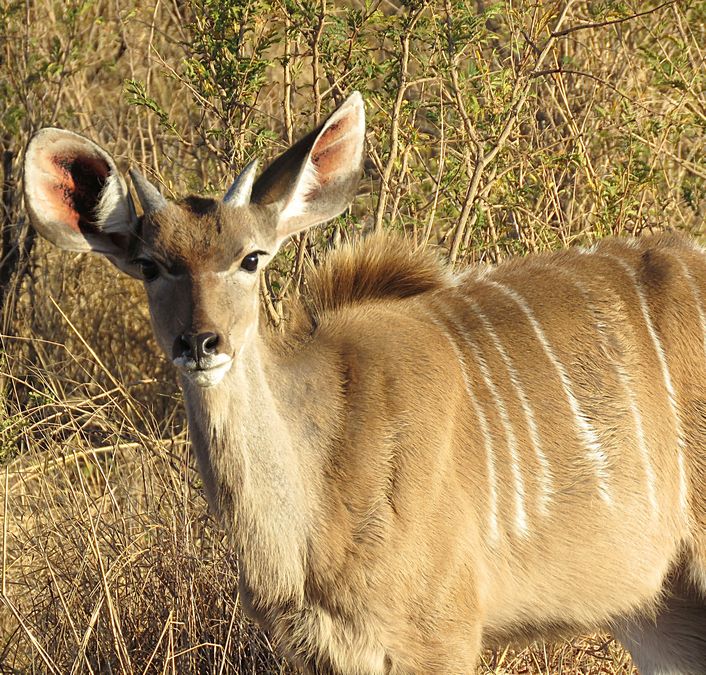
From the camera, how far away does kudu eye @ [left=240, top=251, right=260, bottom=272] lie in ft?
7.46

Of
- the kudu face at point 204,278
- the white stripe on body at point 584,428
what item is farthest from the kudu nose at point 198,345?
the white stripe on body at point 584,428

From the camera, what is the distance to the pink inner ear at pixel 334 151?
2.42m

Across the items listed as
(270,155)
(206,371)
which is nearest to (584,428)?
(206,371)

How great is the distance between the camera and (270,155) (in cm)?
374

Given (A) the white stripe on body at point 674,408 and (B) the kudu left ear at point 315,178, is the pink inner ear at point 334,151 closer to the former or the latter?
(B) the kudu left ear at point 315,178

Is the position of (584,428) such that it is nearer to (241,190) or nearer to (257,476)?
(257,476)

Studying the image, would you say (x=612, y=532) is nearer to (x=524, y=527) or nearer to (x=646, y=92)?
(x=524, y=527)

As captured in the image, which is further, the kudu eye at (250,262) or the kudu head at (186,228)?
the kudu eye at (250,262)

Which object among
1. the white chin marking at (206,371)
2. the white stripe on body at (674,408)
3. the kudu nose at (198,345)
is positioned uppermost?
the kudu nose at (198,345)

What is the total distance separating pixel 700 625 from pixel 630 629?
0.52ft

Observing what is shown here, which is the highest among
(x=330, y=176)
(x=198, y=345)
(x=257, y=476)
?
(x=330, y=176)

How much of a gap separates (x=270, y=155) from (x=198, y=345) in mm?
1728

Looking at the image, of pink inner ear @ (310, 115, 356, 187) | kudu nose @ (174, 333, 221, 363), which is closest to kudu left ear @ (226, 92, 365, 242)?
pink inner ear @ (310, 115, 356, 187)

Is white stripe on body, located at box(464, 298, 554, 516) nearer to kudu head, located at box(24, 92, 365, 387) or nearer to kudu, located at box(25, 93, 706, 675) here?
kudu, located at box(25, 93, 706, 675)
